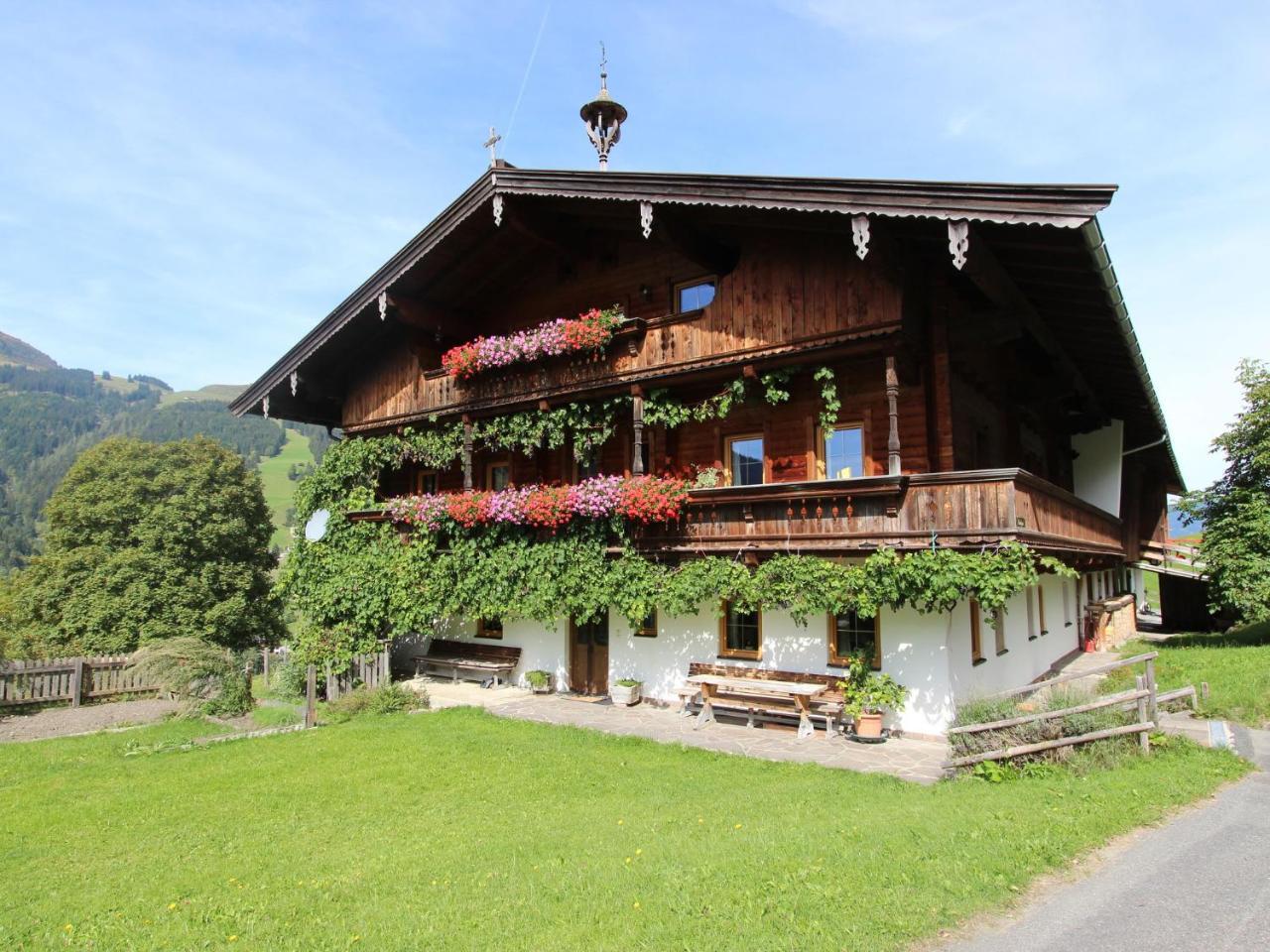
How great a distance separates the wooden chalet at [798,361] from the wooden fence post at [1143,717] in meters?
2.29

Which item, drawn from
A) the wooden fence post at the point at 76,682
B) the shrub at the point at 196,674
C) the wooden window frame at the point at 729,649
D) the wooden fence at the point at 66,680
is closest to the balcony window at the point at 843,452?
the wooden window frame at the point at 729,649

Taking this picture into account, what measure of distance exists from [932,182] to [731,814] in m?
8.75

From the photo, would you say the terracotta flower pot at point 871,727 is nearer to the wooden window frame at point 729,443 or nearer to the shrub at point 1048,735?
the shrub at point 1048,735

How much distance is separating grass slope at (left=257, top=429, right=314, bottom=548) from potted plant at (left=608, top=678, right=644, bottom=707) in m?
118

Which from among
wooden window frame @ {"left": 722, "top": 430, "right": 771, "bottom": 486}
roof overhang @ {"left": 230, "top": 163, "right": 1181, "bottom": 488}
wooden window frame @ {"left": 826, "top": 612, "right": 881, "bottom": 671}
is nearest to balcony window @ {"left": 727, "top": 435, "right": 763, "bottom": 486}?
wooden window frame @ {"left": 722, "top": 430, "right": 771, "bottom": 486}

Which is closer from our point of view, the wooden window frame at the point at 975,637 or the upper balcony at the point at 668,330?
the upper balcony at the point at 668,330

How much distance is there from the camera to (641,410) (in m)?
14.8

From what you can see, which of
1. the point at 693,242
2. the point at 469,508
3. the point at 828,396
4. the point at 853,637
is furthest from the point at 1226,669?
the point at 469,508

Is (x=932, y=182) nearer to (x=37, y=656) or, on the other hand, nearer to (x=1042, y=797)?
(x=1042, y=797)

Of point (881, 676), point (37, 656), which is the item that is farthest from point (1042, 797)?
point (37, 656)

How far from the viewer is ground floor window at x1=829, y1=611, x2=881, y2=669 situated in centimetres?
1282

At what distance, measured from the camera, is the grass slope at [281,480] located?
140 m

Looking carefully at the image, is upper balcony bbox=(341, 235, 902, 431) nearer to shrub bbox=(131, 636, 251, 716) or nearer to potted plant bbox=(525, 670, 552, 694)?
potted plant bbox=(525, 670, 552, 694)

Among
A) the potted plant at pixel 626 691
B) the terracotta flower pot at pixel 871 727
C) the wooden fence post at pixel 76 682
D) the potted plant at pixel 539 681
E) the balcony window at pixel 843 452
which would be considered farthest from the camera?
the potted plant at pixel 539 681
